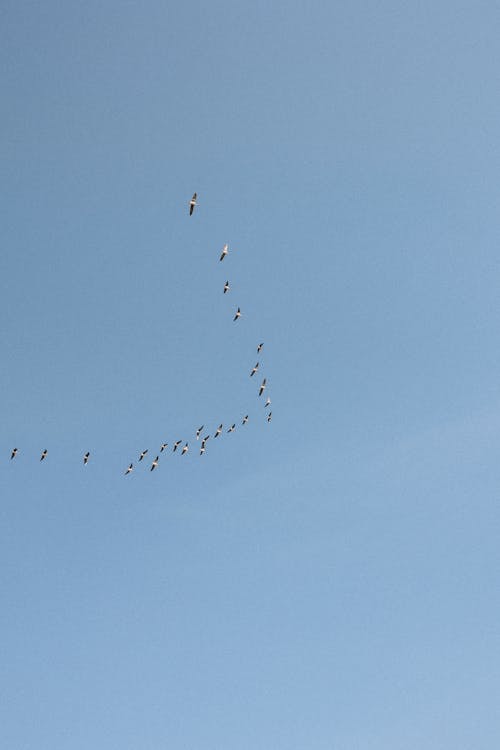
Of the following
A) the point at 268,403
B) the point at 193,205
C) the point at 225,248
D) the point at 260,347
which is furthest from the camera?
the point at 268,403

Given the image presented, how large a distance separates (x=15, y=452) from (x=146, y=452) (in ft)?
78.9

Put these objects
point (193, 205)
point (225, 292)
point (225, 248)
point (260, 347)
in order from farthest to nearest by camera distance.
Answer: point (260, 347), point (225, 292), point (225, 248), point (193, 205)

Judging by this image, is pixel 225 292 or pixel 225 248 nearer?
pixel 225 248

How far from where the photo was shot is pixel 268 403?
490 feet

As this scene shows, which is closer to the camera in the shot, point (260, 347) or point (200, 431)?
point (260, 347)

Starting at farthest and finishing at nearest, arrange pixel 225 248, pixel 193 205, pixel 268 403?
pixel 268 403 → pixel 225 248 → pixel 193 205

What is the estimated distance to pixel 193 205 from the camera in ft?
360

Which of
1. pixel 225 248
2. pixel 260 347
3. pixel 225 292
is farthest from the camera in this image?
pixel 260 347

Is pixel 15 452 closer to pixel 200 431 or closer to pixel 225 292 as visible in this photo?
pixel 200 431

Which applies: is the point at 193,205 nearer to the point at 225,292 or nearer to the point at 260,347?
the point at 225,292

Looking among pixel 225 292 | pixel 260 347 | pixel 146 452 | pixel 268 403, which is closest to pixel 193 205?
pixel 225 292

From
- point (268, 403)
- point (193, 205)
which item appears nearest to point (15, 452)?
point (268, 403)

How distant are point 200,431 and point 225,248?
46767mm

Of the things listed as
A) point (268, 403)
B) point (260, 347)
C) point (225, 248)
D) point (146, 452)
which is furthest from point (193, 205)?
point (146, 452)
